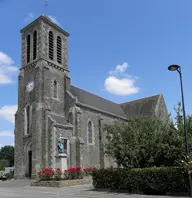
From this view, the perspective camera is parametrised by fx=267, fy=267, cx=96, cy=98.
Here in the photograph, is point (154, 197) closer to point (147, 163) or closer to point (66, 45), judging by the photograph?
point (147, 163)

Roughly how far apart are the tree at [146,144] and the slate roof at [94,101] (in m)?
15.4

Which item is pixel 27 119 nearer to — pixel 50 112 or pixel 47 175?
pixel 50 112

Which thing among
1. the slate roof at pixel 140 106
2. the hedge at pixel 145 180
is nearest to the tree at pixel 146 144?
the hedge at pixel 145 180

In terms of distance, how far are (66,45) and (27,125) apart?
36.7 feet

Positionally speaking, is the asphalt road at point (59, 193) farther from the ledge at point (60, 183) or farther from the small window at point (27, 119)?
the small window at point (27, 119)

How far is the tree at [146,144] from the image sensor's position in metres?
15.2

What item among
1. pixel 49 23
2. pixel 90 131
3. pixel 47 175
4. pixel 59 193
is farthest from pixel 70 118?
pixel 59 193

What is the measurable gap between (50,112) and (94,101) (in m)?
9.15

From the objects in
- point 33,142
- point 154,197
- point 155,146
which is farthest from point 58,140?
point 154,197

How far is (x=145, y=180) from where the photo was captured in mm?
13812

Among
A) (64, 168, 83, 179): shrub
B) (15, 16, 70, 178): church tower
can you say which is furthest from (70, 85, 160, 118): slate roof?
(64, 168, 83, 179): shrub

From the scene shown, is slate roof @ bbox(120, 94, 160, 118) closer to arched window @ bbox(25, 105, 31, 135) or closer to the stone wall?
the stone wall

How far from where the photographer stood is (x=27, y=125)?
29.2 metres

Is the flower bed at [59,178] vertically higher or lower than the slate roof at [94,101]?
lower
